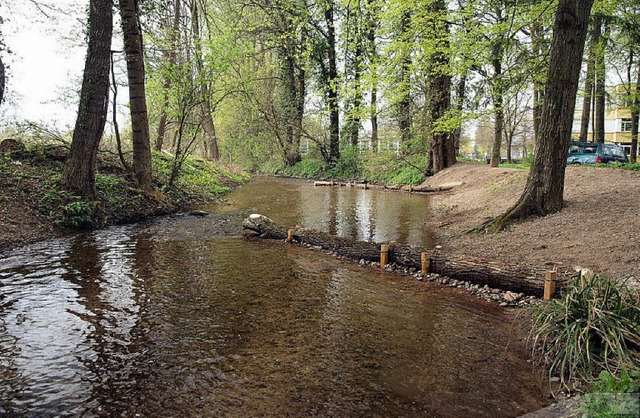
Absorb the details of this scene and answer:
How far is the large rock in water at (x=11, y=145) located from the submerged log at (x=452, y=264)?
8.15 metres

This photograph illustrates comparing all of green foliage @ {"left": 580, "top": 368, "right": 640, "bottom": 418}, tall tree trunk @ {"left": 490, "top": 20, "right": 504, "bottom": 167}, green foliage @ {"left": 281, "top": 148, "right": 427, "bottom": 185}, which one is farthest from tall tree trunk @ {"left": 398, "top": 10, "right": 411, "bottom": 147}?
green foliage @ {"left": 580, "top": 368, "right": 640, "bottom": 418}

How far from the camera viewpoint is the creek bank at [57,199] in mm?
7418

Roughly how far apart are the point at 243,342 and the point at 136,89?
945cm

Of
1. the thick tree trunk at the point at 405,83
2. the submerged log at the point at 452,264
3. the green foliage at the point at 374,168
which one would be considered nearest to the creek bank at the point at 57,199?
the submerged log at the point at 452,264

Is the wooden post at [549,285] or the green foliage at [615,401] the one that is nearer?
the green foliage at [615,401]

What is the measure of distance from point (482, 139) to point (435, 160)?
31.3 metres

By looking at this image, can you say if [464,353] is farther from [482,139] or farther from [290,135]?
[482,139]

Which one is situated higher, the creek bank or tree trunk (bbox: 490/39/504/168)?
tree trunk (bbox: 490/39/504/168)

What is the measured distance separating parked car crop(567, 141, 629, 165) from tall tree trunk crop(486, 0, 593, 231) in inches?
545

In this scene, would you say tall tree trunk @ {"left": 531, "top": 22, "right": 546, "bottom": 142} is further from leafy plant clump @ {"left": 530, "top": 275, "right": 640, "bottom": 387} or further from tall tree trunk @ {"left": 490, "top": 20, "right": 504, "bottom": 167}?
leafy plant clump @ {"left": 530, "top": 275, "right": 640, "bottom": 387}

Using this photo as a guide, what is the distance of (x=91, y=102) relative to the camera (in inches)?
Result: 338

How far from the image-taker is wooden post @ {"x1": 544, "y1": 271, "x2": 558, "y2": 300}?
4534 mm

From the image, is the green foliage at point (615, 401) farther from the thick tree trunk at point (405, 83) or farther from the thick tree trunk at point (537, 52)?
the thick tree trunk at point (405, 83)

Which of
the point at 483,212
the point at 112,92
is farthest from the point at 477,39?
the point at 112,92
